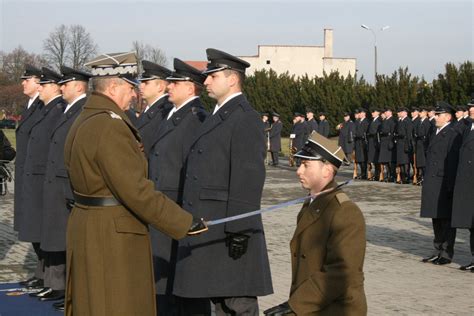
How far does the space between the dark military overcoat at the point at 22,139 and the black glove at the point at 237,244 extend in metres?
4.18

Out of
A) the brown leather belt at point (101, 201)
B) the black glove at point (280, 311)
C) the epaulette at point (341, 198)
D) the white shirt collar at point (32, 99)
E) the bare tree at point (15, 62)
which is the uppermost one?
the bare tree at point (15, 62)

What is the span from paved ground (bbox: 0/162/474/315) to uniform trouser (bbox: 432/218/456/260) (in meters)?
0.19

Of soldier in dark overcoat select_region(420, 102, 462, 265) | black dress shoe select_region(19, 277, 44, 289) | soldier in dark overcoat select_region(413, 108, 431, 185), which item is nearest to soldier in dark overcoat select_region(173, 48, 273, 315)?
Result: black dress shoe select_region(19, 277, 44, 289)

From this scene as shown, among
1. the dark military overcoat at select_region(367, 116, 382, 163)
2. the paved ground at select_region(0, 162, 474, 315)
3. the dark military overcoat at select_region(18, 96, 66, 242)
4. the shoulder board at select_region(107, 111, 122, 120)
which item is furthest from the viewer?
the dark military overcoat at select_region(367, 116, 382, 163)

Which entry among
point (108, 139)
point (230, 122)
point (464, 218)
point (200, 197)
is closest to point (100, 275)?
point (108, 139)

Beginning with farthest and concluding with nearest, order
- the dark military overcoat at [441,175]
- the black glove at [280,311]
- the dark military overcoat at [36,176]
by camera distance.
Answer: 1. the dark military overcoat at [441,175]
2. the dark military overcoat at [36,176]
3. the black glove at [280,311]

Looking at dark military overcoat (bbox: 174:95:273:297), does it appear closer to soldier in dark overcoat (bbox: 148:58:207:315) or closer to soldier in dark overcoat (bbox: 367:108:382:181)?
soldier in dark overcoat (bbox: 148:58:207:315)

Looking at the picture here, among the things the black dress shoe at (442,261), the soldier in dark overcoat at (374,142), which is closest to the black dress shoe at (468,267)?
the black dress shoe at (442,261)

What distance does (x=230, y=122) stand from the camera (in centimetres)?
607

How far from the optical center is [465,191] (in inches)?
424

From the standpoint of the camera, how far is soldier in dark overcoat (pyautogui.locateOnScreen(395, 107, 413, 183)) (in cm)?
2373

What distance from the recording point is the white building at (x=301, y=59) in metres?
92.8

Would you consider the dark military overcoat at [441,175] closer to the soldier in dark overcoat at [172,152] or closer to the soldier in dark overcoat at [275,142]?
the soldier in dark overcoat at [172,152]

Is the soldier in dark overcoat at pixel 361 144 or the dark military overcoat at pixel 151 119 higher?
the dark military overcoat at pixel 151 119
